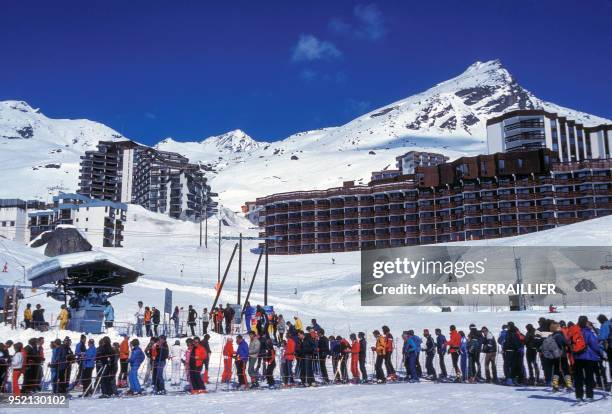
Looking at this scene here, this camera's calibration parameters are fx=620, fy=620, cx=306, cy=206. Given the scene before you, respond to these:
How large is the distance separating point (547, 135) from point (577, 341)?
344 ft

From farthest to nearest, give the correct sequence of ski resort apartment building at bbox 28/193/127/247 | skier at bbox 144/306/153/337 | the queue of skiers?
ski resort apartment building at bbox 28/193/127/247, skier at bbox 144/306/153/337, the queue of skiers

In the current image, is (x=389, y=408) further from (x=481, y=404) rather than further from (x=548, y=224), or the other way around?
(x=548, y=224)

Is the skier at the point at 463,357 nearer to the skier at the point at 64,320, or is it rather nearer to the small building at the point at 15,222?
the skier at the point at 64,320

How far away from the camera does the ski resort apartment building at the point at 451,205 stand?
82938 millimetres

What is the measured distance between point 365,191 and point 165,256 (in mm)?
34862

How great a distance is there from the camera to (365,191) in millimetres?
97938

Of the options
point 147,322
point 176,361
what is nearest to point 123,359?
point 176,361

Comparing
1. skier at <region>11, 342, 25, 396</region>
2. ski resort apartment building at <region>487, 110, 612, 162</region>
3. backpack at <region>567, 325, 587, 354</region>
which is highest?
ski resort apartment building at <region>487, 110, 612, 162</region>

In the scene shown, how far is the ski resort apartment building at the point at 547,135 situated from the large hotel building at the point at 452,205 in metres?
2.98

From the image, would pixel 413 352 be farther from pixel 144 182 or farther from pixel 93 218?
pixel 144 182

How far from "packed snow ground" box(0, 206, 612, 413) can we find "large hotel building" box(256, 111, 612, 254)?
12.2 metres

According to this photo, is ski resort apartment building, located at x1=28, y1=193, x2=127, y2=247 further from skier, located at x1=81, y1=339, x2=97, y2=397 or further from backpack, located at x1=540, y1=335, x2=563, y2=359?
backpack, located at x1=540, y1=335, x2=563, y2=359

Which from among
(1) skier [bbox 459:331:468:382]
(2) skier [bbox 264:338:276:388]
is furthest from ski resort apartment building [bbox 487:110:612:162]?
(2) skier [bbox 264:338:276:388]

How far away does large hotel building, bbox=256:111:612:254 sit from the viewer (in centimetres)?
8294
